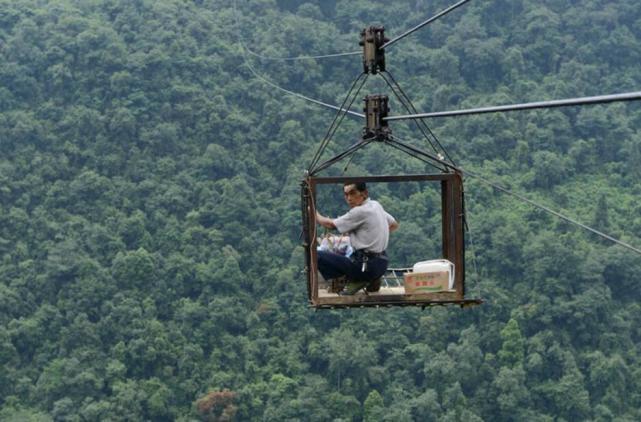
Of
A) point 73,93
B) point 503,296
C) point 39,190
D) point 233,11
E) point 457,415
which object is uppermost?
point 233,11

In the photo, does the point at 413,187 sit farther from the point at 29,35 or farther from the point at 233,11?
the point at 29,35

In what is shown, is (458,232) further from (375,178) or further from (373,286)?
(375,178)

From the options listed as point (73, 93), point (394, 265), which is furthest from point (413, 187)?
point (73, 93)

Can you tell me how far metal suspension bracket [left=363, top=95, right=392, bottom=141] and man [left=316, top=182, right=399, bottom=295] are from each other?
1.11ft

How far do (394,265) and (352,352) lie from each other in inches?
112

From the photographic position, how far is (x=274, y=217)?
35000 mm

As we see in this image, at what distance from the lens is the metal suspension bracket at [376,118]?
828 cm

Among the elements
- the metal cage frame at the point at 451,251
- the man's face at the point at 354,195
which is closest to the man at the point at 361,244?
the man's face at the point at 354,195

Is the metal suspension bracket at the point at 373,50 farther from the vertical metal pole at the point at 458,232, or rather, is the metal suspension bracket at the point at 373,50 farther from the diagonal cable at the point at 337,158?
the vertical metal pole at the point at 458,232

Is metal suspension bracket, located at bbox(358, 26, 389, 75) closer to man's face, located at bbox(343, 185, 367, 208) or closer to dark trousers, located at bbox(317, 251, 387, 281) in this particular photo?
man's face, located at bbox(343, 185, 367, 208)

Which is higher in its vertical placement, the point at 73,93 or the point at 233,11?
the point at 233,11

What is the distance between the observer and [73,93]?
3606cm

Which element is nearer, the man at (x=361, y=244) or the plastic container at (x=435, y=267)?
the plastic container at (x=435, y=267)

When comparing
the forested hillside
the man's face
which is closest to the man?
the man's face
